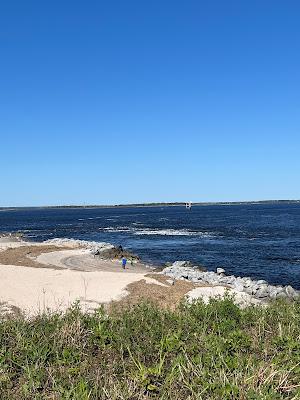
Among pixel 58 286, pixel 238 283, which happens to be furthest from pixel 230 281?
pixel 58 286

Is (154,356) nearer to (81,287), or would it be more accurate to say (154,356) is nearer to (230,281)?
(81,287)

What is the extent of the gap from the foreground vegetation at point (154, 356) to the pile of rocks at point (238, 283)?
15.9 metres

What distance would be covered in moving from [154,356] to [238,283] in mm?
22157

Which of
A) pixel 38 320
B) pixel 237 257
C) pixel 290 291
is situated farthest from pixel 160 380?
pixel 237 257

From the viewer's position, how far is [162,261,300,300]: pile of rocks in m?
25.5

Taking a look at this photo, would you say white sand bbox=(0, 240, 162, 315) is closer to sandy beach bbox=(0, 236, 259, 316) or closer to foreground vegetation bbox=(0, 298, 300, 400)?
sandy beach bbox=(0, 236, 259, 316)

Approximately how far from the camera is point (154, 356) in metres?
7.80

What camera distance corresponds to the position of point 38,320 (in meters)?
9.44

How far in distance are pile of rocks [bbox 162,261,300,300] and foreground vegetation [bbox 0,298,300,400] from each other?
15887 millimetres

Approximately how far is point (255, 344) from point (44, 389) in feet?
14.3

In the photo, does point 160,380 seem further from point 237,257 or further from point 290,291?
point 237,257

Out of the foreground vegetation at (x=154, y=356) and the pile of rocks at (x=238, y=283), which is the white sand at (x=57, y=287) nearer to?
the pile of rocks at (x=238, y=283)

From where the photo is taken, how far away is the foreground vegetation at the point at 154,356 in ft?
20.3

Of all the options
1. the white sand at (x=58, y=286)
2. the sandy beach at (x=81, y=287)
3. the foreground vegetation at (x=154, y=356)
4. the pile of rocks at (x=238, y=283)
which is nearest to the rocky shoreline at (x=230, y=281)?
the pile of rocks at (x=238, y=283)
